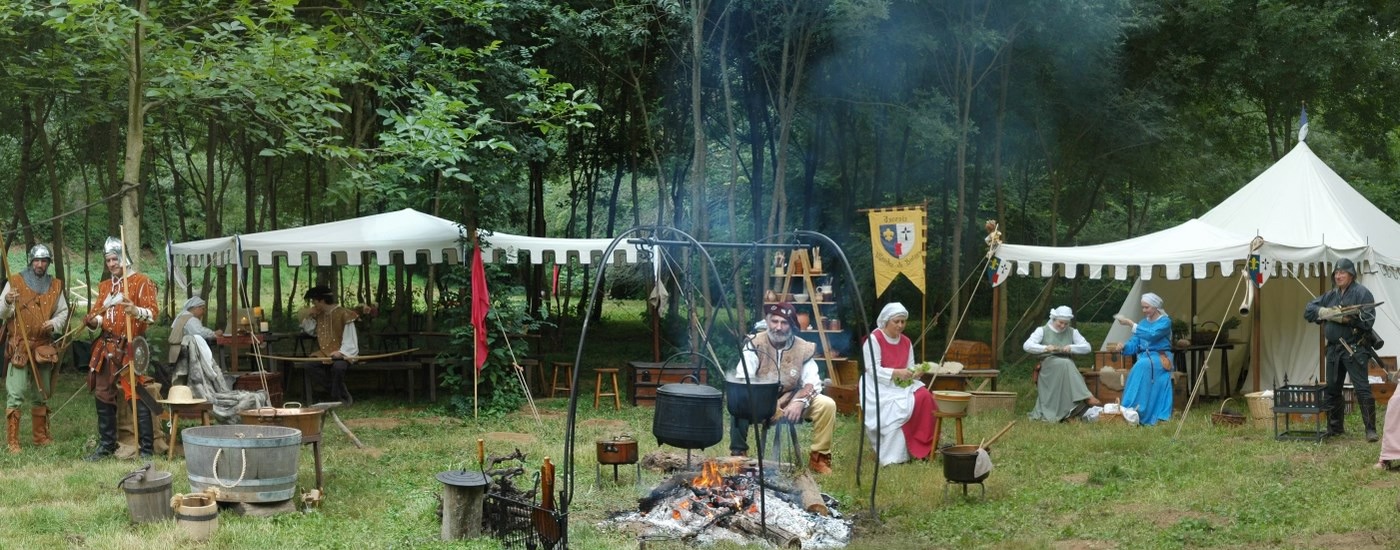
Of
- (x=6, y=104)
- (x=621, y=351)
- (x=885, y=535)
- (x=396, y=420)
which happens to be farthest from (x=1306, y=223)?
(x=6, y=104)

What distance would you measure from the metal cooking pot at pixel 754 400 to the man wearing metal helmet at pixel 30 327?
5328 mm

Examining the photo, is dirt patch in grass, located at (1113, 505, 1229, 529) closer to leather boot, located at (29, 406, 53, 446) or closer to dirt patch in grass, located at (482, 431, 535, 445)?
dirt patch in grass, located at (482, 431, 535, 445)

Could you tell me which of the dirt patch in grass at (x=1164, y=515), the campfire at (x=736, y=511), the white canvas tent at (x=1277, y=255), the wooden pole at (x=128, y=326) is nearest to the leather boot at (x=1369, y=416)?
the white canvas tent at (x=1277, y=255)

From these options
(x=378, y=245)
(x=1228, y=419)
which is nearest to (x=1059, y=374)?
(x=1228, y=419)

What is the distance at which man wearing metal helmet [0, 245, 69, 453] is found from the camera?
846 cm

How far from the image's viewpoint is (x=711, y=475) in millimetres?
6516

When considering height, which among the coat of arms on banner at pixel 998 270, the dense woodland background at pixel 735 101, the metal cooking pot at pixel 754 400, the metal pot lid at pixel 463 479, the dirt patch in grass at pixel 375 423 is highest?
the dense woodland background at pixel 735 101

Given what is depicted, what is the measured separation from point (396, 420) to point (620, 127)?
8281 millimetres

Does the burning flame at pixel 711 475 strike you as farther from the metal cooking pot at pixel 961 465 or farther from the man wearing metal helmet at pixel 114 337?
the man wearing metal helmet at pixel 114 337

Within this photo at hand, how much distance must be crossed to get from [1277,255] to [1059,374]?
207 cm

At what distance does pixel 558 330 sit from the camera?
1825 cm

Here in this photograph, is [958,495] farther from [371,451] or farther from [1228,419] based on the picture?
[371,451]

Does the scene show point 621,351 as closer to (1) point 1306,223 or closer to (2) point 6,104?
(2) point 6,104

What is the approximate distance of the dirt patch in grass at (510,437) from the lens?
9476 mm
